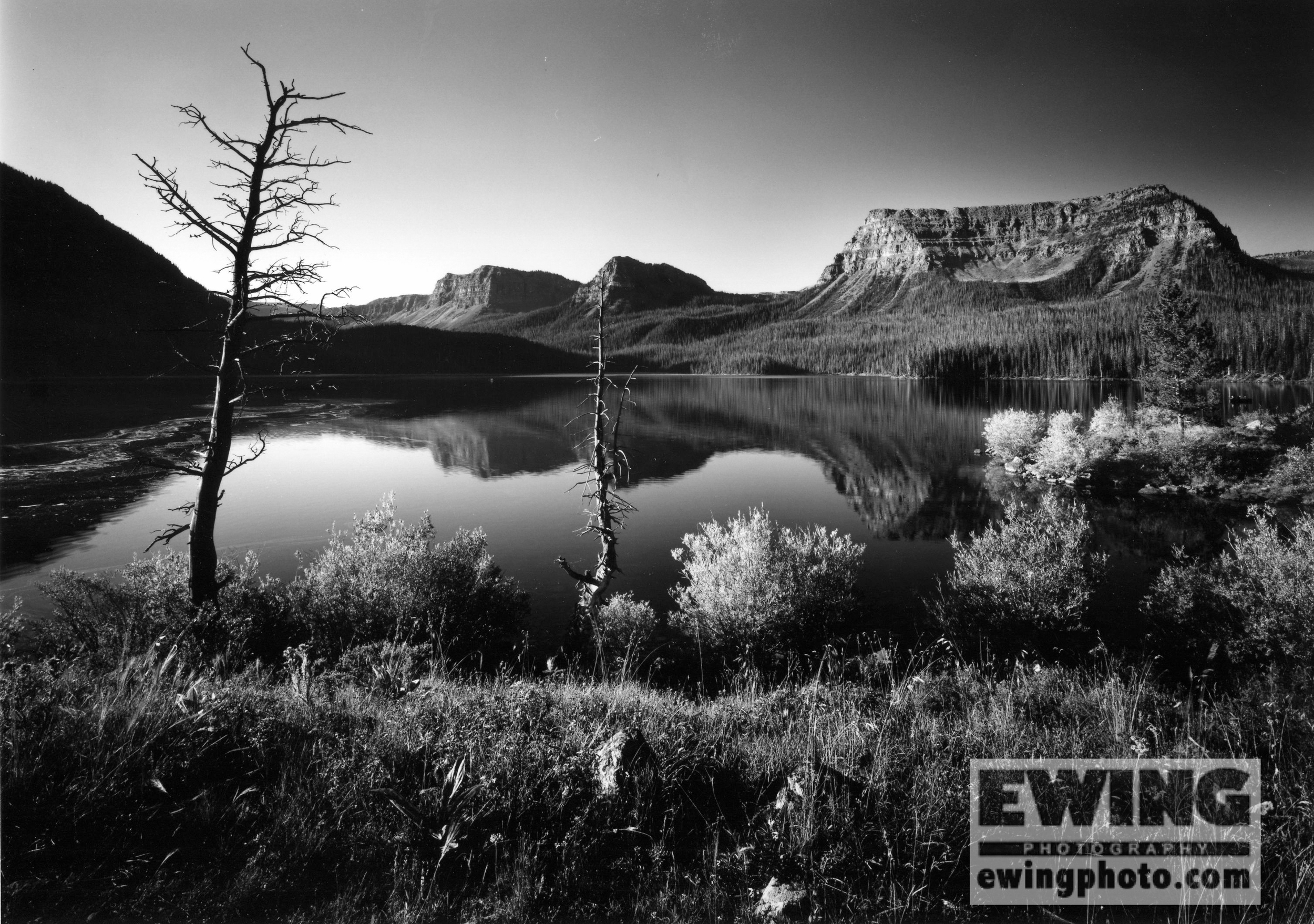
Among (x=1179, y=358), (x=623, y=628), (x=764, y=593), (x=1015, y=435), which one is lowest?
(x=623, y=628)

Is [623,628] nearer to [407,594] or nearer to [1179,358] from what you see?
[407,594]

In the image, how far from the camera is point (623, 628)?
479 inches

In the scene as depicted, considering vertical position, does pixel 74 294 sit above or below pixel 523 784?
above

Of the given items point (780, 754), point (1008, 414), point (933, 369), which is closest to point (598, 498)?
point (780, 754)

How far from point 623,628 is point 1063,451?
2975cm

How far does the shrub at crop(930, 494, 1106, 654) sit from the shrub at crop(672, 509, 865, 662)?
2466mm

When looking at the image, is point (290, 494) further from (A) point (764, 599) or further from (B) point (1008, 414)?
(B) point (1008, 414)

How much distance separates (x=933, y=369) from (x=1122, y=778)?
137m

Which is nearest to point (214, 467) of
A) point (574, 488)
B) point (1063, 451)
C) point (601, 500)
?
point (601, 500)

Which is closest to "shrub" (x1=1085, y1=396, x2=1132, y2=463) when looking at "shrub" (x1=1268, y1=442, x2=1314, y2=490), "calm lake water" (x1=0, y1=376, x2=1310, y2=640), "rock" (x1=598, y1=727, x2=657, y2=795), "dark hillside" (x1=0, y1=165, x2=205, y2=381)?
"calm lake water" (x1=0, y1=376, x2=1310, y2=640)

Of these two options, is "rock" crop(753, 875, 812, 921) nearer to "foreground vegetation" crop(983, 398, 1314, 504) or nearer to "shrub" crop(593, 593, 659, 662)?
"shrub" crop(593, 593, 659, 662)

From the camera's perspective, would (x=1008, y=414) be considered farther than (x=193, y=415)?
No

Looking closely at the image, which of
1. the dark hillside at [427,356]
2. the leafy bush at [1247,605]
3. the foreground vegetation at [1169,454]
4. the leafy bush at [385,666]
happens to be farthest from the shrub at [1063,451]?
the dark hillside at [427,356]

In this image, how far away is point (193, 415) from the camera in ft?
165
